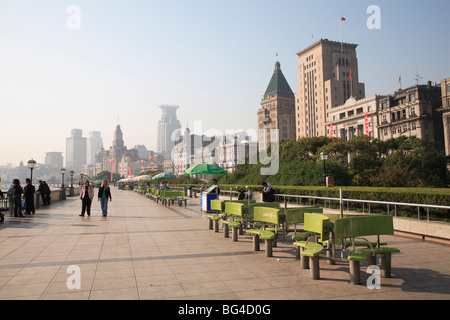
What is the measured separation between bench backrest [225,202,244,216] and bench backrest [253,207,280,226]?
3.33 ft

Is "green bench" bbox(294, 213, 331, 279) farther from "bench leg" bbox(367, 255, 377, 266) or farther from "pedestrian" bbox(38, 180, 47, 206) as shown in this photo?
"pedestrian" bbox(38, 180, 47, 206)

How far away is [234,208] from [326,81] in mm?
108458

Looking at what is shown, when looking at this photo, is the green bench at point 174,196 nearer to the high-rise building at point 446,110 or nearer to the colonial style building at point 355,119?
the high-rise building at point 446,110

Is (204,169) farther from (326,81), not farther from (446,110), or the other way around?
(326,81)

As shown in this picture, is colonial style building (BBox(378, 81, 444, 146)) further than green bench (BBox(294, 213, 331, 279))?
Yes

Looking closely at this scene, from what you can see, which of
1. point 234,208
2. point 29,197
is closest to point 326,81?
point 29,197

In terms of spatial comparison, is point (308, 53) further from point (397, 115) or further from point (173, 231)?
point (173, 231)

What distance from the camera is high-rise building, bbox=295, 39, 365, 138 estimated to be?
109000 mm

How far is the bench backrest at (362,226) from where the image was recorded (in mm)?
5546

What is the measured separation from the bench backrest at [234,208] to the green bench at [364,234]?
13.8 ft

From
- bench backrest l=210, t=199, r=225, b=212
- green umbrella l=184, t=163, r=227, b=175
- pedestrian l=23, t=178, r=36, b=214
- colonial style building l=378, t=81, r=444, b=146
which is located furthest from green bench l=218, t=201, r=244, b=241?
colonial style building l=378, t=81, r=444, b=146

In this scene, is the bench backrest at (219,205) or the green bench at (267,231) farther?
the bench backrest at (219,205)

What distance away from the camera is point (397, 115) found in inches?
3216

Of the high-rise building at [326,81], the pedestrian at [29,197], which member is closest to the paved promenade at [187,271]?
the pedestrian at [29,197]
